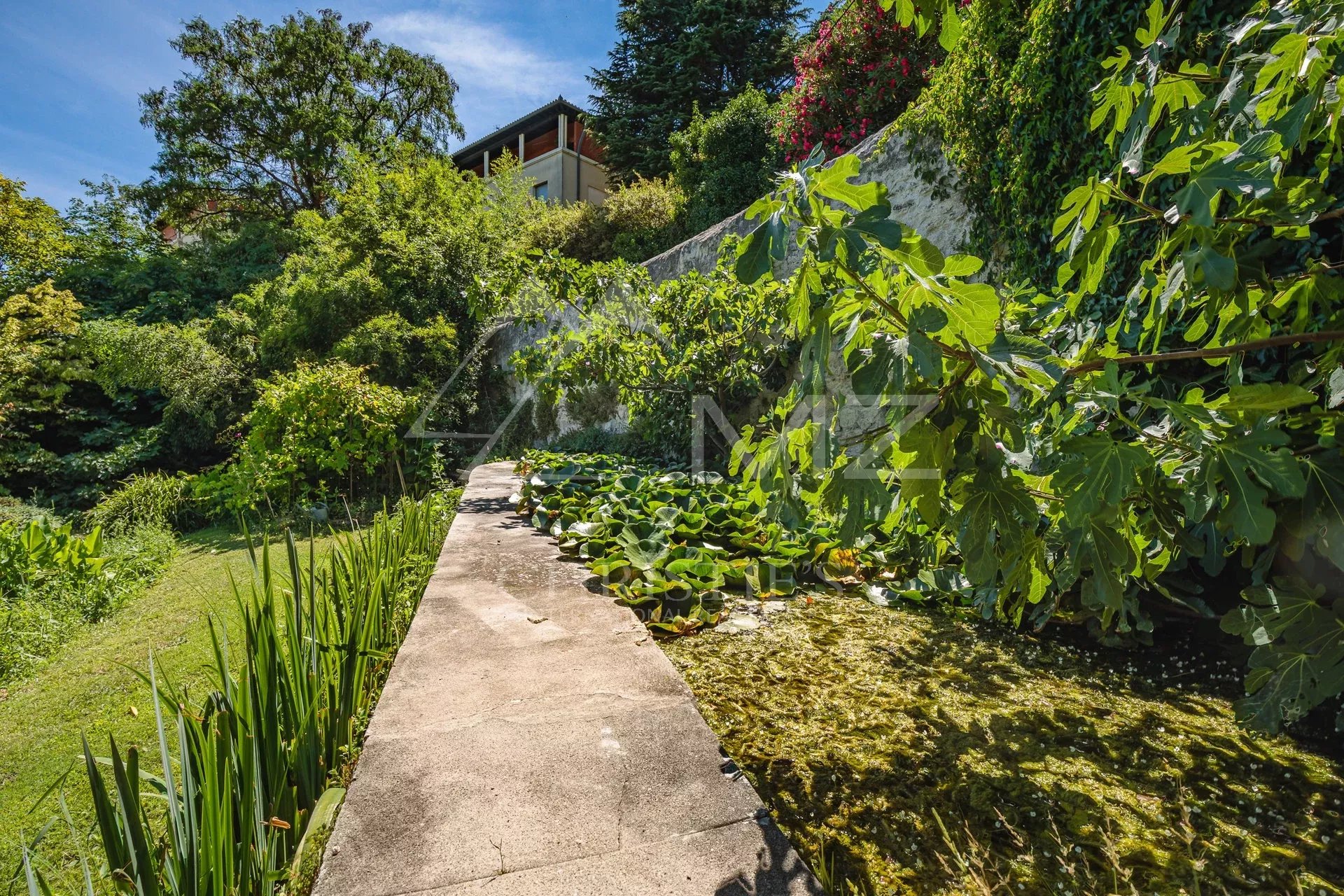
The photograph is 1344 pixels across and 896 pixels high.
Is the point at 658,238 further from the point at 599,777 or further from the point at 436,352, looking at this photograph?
the point at 599,777

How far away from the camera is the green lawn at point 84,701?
1.97 meters

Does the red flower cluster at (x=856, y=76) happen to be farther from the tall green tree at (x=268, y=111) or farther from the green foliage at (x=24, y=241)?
the green foliage at (x=24, y=241)

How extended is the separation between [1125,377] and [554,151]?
2046 cm

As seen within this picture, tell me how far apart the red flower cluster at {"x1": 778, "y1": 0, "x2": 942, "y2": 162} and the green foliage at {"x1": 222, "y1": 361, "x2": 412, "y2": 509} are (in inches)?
228

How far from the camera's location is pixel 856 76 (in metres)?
7.82

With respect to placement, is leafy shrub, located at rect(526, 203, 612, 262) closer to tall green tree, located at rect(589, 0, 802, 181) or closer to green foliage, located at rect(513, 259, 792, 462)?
tall green tree, located at rect(589, 0, 802, 181)

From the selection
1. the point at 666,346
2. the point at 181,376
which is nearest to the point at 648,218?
the point at 666,346

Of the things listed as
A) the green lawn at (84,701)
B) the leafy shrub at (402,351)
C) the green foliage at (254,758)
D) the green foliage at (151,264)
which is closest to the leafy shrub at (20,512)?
the leafy shrub at (402,351)

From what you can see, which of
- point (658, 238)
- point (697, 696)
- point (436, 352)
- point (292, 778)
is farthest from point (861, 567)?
point (658, 238)

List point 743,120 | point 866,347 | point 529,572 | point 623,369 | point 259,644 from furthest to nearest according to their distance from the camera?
point 743,120, point 623,369, point 529,572, point 259,644, point 866,347

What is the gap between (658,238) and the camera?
38.1ft

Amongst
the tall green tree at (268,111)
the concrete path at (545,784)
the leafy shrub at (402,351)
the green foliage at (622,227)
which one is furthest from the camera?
the tall green tree at (268,111)

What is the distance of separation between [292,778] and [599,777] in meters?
0.69

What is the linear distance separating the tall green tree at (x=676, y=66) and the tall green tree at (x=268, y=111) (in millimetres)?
7529
